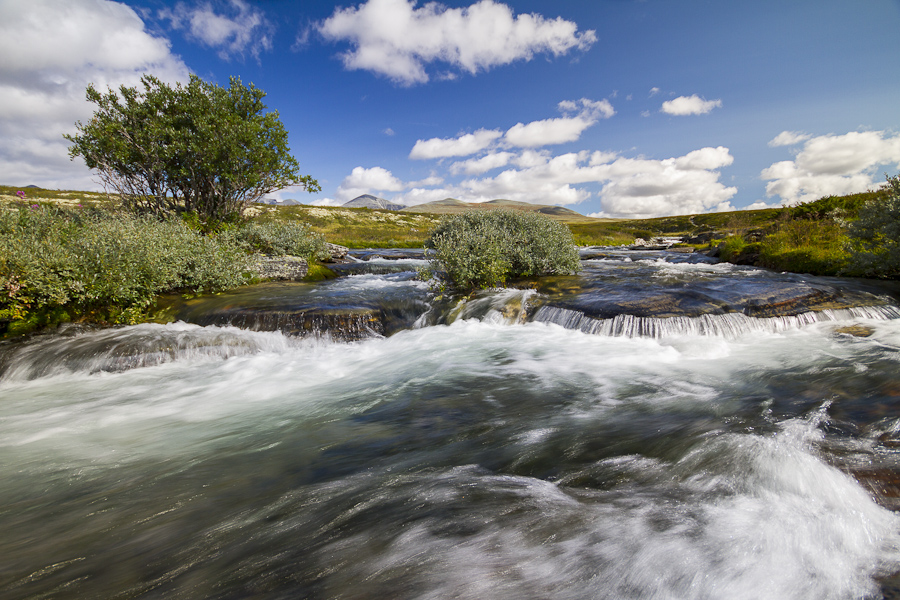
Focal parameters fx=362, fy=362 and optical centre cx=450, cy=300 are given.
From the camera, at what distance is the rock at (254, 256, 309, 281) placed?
15477mm

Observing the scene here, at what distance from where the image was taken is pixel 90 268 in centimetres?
938

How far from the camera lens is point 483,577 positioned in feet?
8.27

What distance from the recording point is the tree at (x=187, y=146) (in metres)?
16.2

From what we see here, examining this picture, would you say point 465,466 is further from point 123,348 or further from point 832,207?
point 832,207

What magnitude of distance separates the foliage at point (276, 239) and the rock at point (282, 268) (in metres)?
0.96

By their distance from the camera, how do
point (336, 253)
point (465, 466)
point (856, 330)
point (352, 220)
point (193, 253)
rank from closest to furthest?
1. point (465, 466)
2. point (856, 330)
3. point (193, 253)
4. point (336, 253)
5. point (352, 220)

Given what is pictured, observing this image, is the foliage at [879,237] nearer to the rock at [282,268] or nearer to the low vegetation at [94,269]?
the rock at [282,268]

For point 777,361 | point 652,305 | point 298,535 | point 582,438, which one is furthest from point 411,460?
point 652,305

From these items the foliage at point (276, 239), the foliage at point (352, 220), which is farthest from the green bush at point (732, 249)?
the foliage at point (352, 220)

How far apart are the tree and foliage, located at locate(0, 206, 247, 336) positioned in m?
5.74

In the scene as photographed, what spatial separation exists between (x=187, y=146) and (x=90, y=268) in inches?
400

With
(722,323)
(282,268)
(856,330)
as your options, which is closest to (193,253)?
(282,268)

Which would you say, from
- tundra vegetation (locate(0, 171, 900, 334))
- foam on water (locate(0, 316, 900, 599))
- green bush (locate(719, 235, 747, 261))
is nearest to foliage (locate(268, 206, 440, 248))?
green bush (locate(719, 235, 747, 261))

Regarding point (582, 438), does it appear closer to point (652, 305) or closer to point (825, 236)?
point (652, 305)
